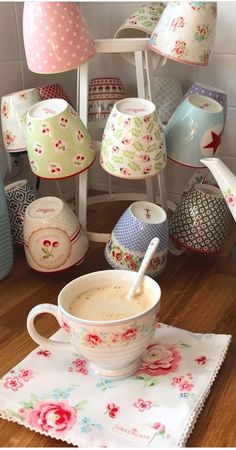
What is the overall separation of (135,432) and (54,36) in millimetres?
499

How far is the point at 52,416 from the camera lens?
0.48m

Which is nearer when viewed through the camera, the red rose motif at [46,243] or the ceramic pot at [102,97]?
the red rose motif at [46,243]

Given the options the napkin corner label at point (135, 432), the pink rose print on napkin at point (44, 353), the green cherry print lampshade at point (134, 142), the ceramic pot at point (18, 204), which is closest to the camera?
the napkin corner label at point (135, 432)

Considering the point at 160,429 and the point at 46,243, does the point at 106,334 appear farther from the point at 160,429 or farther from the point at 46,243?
the point at 46,243

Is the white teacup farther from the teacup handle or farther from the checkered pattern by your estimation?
the checkered pattern

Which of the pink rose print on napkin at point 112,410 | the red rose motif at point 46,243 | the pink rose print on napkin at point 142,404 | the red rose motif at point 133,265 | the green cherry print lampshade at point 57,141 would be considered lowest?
the red rose motif at point 133,265

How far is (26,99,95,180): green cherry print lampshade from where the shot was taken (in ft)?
2.28

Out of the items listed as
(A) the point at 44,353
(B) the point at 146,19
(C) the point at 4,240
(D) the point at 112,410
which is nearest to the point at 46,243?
(C) the point at 4,240

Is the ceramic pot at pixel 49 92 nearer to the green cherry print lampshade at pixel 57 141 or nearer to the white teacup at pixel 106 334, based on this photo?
the green cherry print lampshade at pixel 57 141

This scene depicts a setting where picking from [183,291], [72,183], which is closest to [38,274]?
[183,291]

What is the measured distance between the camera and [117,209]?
3.29 ft

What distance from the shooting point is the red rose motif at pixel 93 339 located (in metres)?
0.47

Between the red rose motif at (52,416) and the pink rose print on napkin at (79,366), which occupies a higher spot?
the red rose motif at (52,416)

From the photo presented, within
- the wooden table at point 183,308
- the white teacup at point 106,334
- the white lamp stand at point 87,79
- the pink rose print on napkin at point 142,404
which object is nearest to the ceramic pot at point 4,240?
the wooden table at point 183,308
